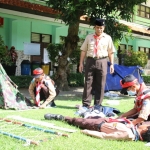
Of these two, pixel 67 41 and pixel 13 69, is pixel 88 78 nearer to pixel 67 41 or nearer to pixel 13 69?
pixel 67 41

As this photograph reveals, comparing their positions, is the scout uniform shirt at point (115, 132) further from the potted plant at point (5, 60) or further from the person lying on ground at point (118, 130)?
the potted plant at point (5, 60)

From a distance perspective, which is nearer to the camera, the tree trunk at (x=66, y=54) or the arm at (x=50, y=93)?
the arm at (x=50, y=93)

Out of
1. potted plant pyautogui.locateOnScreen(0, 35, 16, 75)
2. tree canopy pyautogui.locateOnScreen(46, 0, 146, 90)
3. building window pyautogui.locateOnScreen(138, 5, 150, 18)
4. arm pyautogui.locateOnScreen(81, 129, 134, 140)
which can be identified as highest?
building window pyautogui.locateOnScreen(138, 5, 150, 18)

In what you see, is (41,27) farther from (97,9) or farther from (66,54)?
(97,9)

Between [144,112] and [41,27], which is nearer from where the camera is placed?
[144,112]

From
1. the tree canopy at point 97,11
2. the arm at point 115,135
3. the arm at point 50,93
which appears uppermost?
the tree canopy at point 97,11

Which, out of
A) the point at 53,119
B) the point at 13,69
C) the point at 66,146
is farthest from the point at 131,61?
the point at 66,146

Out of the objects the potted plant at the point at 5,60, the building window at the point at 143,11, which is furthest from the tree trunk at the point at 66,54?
the building window at the point at 143,11

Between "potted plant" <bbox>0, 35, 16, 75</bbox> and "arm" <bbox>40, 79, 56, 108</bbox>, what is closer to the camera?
"arm" <bbox>40, 79, 56, 108</bbox>

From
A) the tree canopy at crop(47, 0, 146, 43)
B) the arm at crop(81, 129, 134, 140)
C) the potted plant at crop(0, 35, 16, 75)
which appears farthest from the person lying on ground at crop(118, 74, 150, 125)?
the potted plant at crop(0, 35, 16, 75)

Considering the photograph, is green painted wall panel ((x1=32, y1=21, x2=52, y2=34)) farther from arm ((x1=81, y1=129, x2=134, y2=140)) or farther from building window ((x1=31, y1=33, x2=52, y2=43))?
arm ((x1=81, y1=129, x2=134, y2=140))

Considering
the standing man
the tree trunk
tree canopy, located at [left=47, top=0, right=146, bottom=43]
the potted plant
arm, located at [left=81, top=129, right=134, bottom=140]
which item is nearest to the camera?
arm, located at [left=81, top=129, right=134, bottom=140]

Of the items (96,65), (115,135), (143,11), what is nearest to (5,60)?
(96,65)

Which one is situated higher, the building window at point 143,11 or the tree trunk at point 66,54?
the building window at point 143,11
